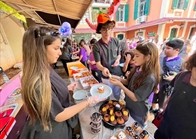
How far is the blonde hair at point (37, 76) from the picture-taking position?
64 centimetres

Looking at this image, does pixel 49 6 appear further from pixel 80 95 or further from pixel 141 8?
pixel 141 8

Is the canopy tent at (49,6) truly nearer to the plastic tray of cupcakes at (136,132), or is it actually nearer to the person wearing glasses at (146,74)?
the person wearing glasses at (146,74)

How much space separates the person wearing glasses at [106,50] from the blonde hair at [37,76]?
36.8 inches

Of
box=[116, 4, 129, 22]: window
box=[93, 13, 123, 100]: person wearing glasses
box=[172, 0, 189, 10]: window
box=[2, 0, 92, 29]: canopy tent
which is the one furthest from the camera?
box=[116, 4, 129, 22]: window

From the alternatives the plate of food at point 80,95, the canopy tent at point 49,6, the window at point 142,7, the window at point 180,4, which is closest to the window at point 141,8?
the window at point 142,7

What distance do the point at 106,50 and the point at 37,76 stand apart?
48.2 inches

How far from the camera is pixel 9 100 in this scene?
5.20ft

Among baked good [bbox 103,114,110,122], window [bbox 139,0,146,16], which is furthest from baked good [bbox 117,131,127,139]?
window [bbox 139,0,146,16]

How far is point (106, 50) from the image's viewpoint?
1.65m

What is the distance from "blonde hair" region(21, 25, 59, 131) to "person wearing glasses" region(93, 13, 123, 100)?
3.07 ft

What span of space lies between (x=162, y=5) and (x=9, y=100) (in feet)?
30.8

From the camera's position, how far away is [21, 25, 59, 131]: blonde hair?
639 millimetres

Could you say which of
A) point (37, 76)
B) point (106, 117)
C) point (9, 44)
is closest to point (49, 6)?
point (9, 44)

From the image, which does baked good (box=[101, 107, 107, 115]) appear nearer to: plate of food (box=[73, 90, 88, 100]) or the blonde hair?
plate of food (box=[73, 90, 88, 100])
